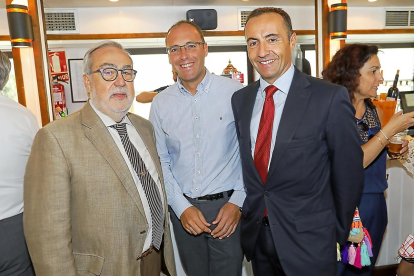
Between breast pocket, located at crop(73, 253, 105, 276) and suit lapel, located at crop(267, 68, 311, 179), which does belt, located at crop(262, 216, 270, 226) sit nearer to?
suit lapel, located at crop(267, 68, 311, 179)

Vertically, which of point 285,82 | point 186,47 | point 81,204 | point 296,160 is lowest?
point 81,204

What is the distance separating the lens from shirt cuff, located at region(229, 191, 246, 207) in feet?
5.69

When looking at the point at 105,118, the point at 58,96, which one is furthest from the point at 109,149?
the point at 58,96

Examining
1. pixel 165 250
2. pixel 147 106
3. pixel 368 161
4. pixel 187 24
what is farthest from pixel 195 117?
pixel 147 106

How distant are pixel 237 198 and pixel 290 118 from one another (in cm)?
60

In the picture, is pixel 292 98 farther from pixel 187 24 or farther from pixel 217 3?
pixel 217 3

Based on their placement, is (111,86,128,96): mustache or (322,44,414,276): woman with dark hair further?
(322,44,414,276): woman with dark hair

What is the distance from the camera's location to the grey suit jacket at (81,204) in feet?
3.95

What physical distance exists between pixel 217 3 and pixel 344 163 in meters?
4.52

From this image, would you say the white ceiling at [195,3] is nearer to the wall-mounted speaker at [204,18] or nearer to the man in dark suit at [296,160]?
the wall-mounted speaker at [204,18]

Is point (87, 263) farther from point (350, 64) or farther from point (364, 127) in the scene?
point (350, 64)

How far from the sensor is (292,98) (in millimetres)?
1359

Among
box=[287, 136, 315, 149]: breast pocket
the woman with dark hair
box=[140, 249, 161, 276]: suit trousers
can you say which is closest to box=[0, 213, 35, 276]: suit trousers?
box=[140, 249, 161, 276]: suit trousers

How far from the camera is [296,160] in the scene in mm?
1330
